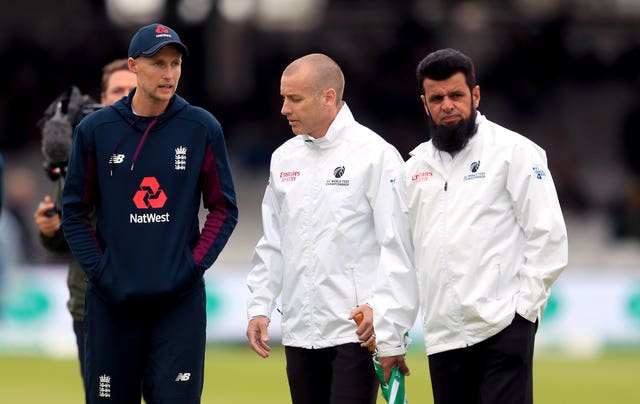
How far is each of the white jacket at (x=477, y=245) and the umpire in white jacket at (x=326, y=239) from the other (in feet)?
1.03

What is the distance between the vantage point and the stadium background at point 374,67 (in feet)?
81.0

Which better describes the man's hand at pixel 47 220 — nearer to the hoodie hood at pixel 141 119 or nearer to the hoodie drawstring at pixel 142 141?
the hoodie hood at pixel 141 119

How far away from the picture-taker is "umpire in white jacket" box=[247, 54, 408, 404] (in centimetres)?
755

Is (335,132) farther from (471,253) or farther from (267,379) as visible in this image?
(267,379)

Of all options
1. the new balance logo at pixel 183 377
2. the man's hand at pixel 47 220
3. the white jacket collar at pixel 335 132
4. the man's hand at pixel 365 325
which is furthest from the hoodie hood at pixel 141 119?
the man's hand at pixel 47 220

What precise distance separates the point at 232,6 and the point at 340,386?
1908cm

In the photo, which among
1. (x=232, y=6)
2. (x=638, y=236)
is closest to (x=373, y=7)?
(x=232, y=6)

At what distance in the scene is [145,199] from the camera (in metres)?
6.98

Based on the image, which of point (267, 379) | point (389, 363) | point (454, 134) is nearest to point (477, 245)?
point (454, 134)

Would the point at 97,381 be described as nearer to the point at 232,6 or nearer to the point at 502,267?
the point at 502,267

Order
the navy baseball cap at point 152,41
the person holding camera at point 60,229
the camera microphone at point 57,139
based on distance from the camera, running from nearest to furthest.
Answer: the navy baseball cap at point 152,41 < the camera microphone at point 57,139 < the person holding camera at point 60,229

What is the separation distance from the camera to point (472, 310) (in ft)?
22.8

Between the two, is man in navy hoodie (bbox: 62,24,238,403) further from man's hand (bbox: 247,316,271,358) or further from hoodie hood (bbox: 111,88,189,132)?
man's hand (bbox: 247,316,271,358)

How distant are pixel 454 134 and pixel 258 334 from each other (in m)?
1.57
